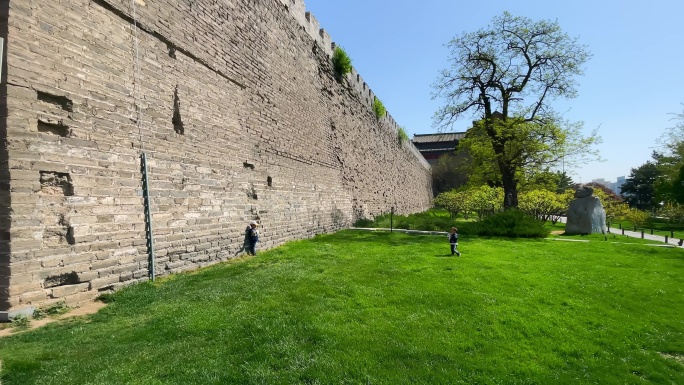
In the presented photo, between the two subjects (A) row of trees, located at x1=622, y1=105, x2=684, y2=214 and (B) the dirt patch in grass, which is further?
(A) row of trees, located at x1=622, y1=105, x2=684, y2=214

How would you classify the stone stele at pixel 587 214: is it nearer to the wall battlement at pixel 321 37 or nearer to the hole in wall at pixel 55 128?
the wall battlement at pixel 321 37

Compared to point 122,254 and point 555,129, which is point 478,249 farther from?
point 555,129

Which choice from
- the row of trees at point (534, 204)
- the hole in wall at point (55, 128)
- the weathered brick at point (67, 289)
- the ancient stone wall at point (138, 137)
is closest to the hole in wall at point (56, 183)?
the ancient stone wall at point (138, 137)

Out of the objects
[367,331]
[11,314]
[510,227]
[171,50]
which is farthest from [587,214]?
[11,314]

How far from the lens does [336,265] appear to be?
25.9ft

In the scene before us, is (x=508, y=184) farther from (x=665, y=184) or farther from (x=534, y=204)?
(x=665, y=184)

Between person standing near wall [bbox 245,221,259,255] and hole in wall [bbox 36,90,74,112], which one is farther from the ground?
hole in wall [bbox 36,90,74,112]

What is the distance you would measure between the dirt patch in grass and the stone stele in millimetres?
17397

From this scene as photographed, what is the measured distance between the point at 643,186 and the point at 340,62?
44851 mm

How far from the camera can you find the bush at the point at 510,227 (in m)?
14.4

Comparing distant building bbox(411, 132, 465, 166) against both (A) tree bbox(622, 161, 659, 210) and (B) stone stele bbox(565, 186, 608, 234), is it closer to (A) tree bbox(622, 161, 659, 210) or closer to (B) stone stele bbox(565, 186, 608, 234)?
(A) tree bbox(622, 161, 659, 210)

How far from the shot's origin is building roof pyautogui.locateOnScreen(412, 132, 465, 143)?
65938 millimetres

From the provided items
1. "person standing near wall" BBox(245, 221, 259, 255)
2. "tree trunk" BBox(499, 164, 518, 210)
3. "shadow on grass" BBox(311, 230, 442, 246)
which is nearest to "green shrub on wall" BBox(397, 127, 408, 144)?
"tree trunk" BBox(499, 164, 518, 210)

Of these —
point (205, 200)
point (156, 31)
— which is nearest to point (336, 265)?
point (205, 200)
